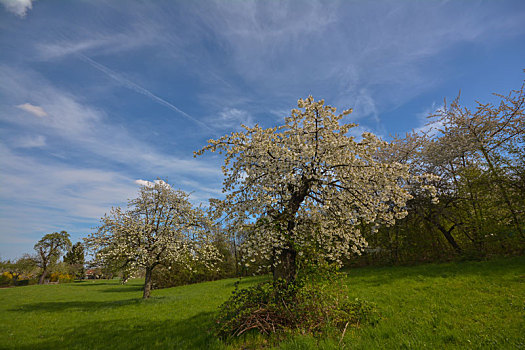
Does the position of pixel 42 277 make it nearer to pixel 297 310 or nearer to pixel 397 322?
pixel 297 310

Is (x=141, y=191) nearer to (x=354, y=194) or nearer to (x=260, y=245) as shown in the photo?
(x=260, y=245)

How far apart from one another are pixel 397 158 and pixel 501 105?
7.70 meters

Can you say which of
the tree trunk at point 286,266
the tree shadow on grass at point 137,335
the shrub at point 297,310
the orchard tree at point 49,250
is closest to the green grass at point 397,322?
the tree shadow on grass at point 137,335

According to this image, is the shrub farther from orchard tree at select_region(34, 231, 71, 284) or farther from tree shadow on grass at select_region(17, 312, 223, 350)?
orchard tree at select_region(34, 231, 71, 284)

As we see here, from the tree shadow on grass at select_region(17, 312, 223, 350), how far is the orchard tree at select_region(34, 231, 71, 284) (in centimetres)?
5572

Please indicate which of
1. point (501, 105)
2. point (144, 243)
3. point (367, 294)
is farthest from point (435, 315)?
point (501, 105)

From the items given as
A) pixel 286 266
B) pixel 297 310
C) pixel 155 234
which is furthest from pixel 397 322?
pixel 155 234

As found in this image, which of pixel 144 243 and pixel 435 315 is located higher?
pixel 144 243

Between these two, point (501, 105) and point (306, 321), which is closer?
point (306, 321)

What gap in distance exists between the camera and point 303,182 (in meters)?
7.82

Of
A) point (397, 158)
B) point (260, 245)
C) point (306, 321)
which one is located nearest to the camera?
point (306, 321)

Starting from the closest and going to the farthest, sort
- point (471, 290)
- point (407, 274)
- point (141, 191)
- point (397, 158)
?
point (471, 290)
point (407, 274)
point (141, 191)
point (397, 158)

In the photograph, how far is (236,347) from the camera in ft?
19.9

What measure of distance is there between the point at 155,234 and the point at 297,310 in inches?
520
